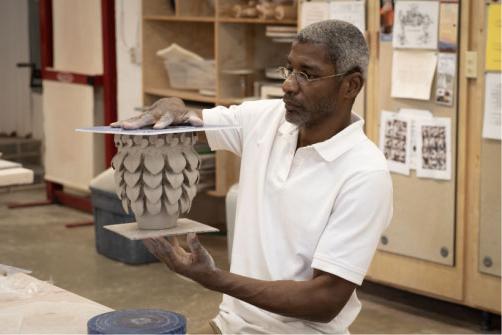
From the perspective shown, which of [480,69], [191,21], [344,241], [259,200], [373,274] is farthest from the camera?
[191,21]

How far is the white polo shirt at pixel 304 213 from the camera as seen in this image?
7.54 ft

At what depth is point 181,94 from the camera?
6027mm

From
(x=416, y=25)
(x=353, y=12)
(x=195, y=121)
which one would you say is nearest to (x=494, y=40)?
(x=416, y=25)

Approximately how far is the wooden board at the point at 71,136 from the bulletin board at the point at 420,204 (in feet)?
9.26

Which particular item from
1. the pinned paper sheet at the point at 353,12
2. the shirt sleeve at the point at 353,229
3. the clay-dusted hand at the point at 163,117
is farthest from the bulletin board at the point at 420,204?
the clay-dusted hand at the point at 163,117

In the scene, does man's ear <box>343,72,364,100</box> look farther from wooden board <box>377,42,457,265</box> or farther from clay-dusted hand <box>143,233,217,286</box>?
wooden board <box>377,42,457,265</box>

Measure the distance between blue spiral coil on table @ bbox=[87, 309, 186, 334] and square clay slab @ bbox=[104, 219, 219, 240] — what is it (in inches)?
7.2

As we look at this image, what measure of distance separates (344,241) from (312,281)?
0.13 metres

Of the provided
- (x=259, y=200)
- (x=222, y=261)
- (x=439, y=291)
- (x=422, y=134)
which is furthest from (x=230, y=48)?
(x=259, y=200)

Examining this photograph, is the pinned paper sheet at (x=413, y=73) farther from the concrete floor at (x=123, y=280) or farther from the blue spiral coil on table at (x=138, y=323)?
the blue spiral coil on table at (x=138, y=323)

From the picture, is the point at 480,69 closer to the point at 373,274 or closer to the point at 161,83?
the point at 373,274

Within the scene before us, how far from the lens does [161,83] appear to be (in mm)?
6312

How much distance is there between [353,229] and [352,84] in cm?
37

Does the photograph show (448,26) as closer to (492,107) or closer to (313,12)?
(492,107)
